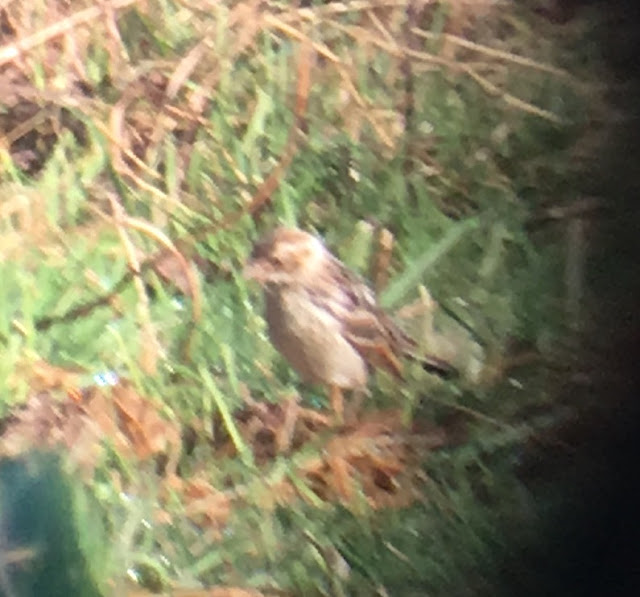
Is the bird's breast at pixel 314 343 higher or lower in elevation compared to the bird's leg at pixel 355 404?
higher

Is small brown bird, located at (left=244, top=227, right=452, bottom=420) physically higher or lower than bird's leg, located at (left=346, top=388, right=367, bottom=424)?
higher

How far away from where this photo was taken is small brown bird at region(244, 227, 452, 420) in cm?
74

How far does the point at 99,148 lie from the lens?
2.53 ft

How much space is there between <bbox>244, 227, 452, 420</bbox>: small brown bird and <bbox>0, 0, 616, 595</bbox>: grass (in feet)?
0.04

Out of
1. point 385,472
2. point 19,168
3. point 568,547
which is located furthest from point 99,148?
point 568,547

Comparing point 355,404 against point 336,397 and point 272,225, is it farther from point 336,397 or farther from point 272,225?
point 272,225

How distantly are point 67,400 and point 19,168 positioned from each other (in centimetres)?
16

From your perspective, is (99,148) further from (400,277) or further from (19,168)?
(400,277)

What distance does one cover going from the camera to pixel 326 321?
744mm

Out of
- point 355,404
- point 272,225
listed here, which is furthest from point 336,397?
point 272,225

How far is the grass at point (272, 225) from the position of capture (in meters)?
0.73

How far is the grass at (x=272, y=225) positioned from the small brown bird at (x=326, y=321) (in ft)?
0.04

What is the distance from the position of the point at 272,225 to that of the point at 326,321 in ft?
0.24

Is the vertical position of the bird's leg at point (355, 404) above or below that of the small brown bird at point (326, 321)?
below
